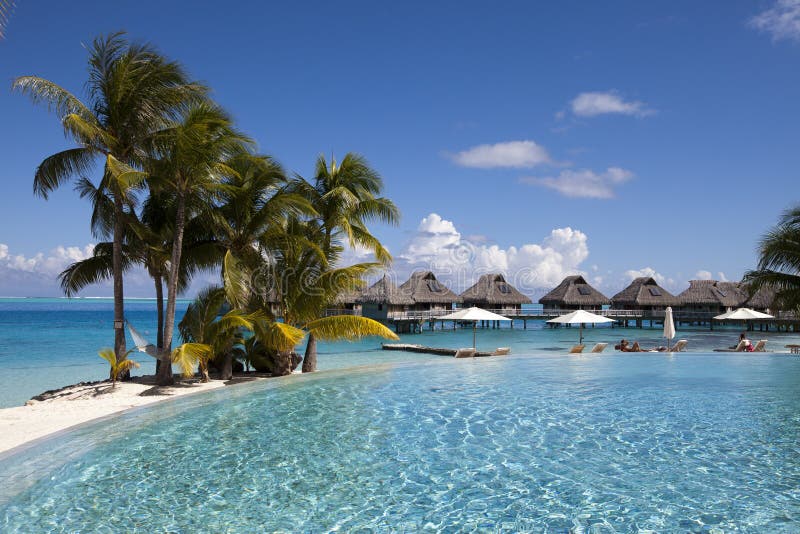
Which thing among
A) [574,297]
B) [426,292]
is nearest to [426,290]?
[426,292]

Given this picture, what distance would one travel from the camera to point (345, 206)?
501 inches

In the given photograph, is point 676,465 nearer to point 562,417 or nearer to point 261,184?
point 562,417

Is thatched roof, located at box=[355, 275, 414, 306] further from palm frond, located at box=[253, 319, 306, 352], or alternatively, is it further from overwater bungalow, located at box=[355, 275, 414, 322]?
palm frond, located at box=[253, 319, 306, 352]

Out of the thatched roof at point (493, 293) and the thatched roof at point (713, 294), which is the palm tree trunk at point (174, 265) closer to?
the thatched roof at point (493, 293)

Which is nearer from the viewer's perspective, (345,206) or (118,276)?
(118,276)

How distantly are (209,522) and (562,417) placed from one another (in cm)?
534

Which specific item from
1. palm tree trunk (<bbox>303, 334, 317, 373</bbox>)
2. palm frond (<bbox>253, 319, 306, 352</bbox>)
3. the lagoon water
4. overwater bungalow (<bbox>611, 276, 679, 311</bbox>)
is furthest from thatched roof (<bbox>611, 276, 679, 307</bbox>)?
palm frond (<bbox>253, 319, 306, 352</bbox>)

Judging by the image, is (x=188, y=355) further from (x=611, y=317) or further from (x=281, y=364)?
(x=611, y=317)

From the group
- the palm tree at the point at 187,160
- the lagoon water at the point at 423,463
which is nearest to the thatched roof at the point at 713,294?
the lagoon water at the point at 423,463

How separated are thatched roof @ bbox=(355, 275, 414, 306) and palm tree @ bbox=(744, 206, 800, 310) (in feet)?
70.4

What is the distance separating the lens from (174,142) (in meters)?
9.35

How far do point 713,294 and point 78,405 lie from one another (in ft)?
145

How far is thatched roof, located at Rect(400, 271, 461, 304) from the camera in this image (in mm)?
37669

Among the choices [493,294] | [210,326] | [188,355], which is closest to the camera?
[188,355]
